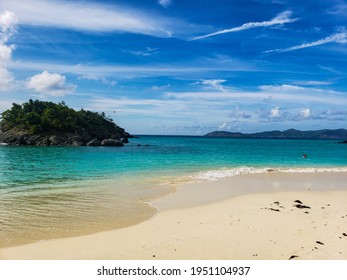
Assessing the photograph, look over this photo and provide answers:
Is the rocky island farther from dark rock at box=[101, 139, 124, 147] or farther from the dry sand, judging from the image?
the dry sand

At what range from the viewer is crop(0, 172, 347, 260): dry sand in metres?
8.53

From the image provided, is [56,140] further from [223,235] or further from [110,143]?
[223,235]

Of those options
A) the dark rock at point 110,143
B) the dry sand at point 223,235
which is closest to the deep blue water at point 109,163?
the dry sand at point 223,235

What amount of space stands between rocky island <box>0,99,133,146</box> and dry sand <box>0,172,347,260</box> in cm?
7620

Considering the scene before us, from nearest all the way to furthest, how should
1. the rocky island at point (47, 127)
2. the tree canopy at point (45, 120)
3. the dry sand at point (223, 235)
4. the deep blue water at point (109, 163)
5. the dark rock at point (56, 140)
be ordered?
1. the dry sand at point (223, 235)
2. the deep blue water at point (109, 163)
3. the dark rock at point (56, 140)
4. the rocky island at point (47, 127)
5. the tree canopy at point (45, 120)

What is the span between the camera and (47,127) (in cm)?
9469

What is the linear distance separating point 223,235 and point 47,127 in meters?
93.4

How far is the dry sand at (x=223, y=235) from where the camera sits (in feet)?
28.0

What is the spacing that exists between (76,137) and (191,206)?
263 feet

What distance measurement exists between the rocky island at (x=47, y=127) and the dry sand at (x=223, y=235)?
250ft

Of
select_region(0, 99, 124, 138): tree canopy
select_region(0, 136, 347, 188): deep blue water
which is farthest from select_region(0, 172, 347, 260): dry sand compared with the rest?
select_region(0, 99, 124, 138): tree canopy

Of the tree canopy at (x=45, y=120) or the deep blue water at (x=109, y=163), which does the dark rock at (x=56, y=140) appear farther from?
the deep blue water at (x=109, y=163)

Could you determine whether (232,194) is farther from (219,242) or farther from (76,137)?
(76,137)

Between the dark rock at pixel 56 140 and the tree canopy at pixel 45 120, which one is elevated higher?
the tree canopy at pixel 45 120
